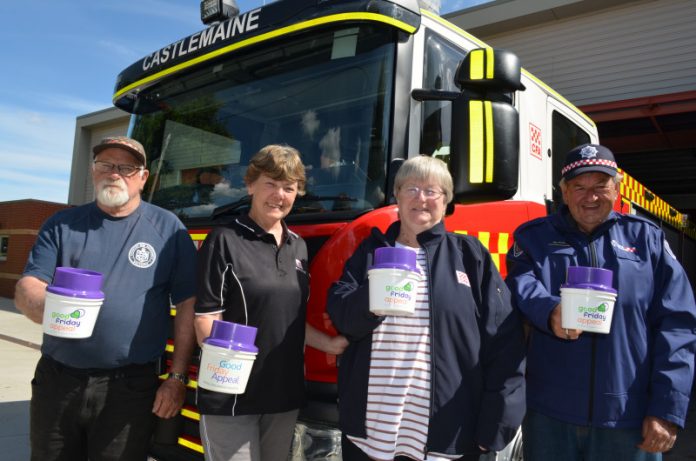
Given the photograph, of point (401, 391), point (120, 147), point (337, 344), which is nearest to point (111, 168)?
point (120, 147)

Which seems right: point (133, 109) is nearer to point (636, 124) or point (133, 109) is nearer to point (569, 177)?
point (569, 177)

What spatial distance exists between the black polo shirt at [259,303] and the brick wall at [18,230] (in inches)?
723

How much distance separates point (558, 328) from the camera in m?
1.75

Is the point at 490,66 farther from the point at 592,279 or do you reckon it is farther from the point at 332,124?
the point at 592,279

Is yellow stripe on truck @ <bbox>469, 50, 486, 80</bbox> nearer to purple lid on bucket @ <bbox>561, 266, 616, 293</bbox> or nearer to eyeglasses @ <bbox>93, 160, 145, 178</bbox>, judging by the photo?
purple lid on bucket @ <bbox>561, 266, 616, 293</bbox>

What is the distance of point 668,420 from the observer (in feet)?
5.66

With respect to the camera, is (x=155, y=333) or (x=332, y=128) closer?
(x=155, y=333)

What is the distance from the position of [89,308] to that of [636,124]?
8.11 metres

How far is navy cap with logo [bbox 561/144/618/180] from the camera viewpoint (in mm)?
1943

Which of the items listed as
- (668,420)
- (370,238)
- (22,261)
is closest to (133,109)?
(370,238)

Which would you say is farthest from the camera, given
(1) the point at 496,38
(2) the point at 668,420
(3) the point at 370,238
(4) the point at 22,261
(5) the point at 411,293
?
(4) the point at 22,261

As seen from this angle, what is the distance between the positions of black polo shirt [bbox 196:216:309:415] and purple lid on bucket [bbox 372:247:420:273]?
1.44ft

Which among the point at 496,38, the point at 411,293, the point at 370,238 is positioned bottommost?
the point at 411,293

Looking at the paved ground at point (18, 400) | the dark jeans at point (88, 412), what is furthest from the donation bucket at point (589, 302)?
the paved ground at point (18, 400)
